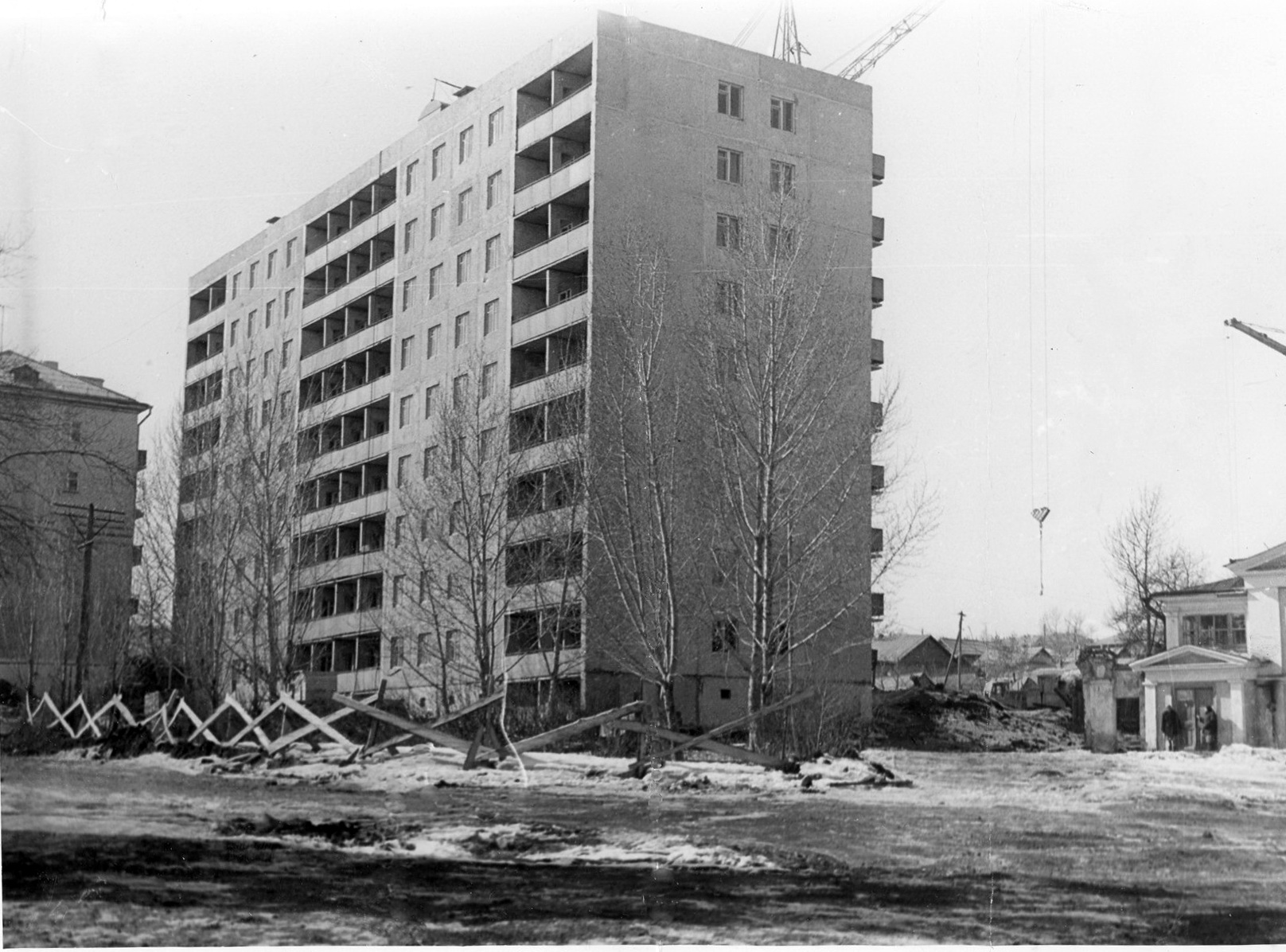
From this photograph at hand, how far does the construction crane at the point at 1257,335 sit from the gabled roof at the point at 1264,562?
147cm

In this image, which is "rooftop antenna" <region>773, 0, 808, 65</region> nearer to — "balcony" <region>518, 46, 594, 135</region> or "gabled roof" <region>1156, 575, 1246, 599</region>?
"balcony" <region>518, 46, 594, 135</region>

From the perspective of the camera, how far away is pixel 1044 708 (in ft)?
29.8

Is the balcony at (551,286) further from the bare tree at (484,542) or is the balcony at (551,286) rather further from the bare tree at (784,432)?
the bare tree at (784,432)

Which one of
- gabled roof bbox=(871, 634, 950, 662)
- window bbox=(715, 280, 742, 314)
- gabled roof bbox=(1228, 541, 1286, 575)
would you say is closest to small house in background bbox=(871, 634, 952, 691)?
gabled roof bbox=(871, 634, 950, 662)

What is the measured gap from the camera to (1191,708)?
8758mm

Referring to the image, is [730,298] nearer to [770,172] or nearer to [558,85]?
[770,172]

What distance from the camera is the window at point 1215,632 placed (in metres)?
8.72

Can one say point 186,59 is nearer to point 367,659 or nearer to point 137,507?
point 137,507

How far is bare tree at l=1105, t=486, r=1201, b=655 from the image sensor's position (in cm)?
913

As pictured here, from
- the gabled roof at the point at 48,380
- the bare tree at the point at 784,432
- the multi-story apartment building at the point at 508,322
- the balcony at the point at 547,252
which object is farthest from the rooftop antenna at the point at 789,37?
the gabled roof at the point at 48,380

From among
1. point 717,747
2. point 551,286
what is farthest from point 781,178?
point 717,747

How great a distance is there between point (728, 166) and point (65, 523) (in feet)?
18.5

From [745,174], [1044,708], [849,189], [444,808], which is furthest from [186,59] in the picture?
[1044,708]

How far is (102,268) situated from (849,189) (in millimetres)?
5613
